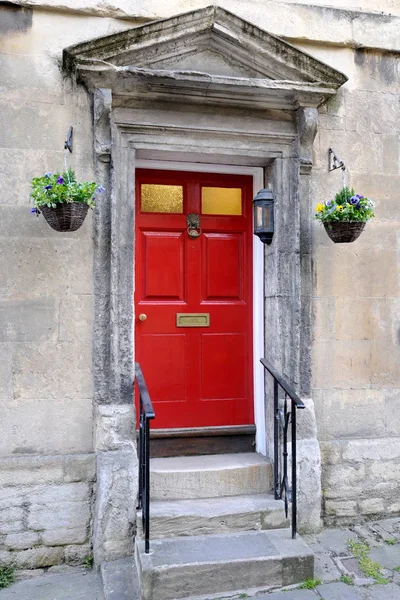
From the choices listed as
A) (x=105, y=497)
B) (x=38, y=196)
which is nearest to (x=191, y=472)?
(x=105, y=497)

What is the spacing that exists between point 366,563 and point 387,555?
0.20m

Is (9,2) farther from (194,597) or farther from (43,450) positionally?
(194,597)

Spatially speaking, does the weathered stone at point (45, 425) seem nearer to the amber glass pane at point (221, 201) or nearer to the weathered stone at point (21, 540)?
the weathered stone at point (21, 540)

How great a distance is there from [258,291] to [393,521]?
6.44 feet

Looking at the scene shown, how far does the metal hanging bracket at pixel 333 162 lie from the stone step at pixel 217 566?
2574 millimetres

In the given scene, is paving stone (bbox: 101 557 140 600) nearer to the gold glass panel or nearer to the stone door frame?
the stone door frame

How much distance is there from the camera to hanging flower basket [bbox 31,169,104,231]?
→ 119 inches

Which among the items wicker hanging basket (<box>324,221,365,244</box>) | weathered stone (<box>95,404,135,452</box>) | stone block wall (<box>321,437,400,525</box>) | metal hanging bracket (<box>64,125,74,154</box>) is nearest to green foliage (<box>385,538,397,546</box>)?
stone block wall (<box>321,437,400,525</box>)

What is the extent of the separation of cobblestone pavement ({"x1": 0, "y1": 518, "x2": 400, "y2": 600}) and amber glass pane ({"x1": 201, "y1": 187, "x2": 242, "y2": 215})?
7.92 feet

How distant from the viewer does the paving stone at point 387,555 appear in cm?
321

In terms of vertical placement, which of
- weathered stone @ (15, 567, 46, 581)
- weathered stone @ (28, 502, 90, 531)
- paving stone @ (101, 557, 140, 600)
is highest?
weathered stone @ (28, 502, 90, 531)

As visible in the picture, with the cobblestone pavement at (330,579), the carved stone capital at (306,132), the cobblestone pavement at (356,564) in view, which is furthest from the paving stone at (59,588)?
the carved stone capital at (306,132)

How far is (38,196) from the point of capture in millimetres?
3062

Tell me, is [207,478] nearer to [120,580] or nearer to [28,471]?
[120,580]
